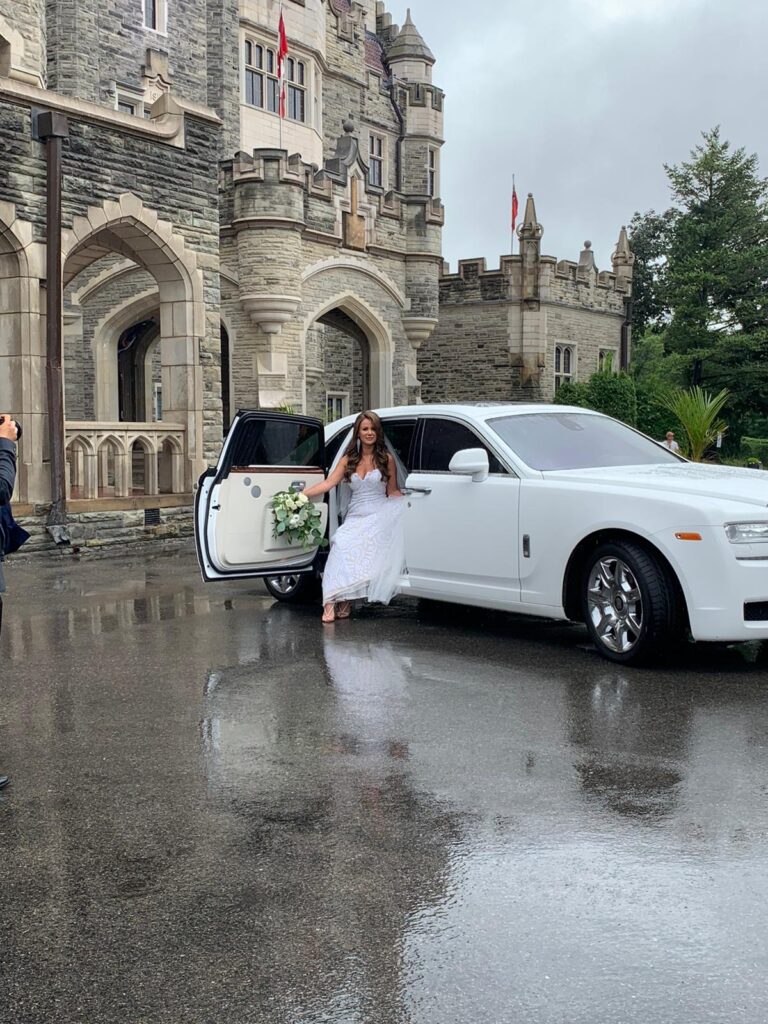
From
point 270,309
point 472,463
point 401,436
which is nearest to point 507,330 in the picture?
point 270,309

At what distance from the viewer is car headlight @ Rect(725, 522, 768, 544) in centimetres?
686

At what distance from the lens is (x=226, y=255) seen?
23688mm

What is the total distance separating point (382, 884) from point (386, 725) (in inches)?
80.9

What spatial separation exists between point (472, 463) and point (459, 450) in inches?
21.8

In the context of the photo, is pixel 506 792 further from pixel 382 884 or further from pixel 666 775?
pixel 382 884

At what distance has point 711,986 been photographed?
3.09 m

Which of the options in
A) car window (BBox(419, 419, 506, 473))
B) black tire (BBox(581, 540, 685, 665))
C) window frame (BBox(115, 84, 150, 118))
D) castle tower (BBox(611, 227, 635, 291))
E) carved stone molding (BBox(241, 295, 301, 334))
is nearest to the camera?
black tire (BBox(581, 540, 685, 665))

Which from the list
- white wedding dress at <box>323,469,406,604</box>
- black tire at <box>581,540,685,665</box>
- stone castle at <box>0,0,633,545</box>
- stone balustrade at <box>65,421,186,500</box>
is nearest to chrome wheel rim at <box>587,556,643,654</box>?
black tire at <box>581,540,685,665</box>

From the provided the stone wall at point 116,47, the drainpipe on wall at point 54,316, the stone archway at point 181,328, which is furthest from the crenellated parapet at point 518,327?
the drainpipe on wall at point 54,316

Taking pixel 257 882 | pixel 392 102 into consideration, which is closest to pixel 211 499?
pixel 257 882

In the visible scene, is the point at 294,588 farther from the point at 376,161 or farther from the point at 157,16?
the point at 376,161

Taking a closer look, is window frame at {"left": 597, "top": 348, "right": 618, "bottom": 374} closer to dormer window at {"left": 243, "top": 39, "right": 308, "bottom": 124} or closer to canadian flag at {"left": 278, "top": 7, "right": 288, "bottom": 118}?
dormer window at {"left": 243, "top": 39, "right": 308, "bottom": 124}

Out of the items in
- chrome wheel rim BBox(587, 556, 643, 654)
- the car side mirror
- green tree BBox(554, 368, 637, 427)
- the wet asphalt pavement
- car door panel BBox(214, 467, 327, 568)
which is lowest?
the wet asphalt pavement

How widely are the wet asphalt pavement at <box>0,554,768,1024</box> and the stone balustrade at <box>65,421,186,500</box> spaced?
825 cm
